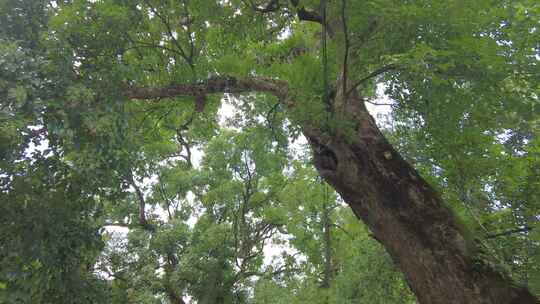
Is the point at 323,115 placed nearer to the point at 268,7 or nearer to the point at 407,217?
the point at 407,217

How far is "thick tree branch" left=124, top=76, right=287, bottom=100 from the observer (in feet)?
15.8

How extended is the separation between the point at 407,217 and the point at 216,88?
2.85 meters

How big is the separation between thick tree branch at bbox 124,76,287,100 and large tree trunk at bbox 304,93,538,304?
1009 millimetres

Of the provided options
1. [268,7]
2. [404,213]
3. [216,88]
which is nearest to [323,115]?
[404,213]

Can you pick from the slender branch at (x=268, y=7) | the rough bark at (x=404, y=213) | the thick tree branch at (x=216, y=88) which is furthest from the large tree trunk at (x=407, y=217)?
the slender branch at (x=268, y=7)

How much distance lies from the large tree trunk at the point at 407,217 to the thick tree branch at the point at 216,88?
1.01m

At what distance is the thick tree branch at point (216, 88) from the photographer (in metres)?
4.81

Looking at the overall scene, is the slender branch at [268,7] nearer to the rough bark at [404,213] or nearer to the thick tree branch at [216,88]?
the thick tree branch at [216,88]

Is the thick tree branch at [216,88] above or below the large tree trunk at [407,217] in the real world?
above

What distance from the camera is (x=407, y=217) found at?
3623 millimetres

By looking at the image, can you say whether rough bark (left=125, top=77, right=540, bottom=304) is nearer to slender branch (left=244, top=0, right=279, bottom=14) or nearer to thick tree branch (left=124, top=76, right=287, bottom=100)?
thick tree branch (left=124, top=76, right=287, bottom=100)

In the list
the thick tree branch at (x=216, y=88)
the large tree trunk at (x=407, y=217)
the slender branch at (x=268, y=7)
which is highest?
the slender branch at (x=268, y=7)

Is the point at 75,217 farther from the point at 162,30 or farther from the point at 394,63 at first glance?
the point at 394,63

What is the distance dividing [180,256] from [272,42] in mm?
6609
